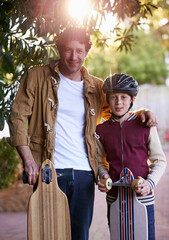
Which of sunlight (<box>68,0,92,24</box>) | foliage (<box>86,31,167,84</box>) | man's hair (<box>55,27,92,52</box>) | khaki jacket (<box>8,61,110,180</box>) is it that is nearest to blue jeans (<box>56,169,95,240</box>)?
khaki jacket (<box>8,61,110,180</box>)

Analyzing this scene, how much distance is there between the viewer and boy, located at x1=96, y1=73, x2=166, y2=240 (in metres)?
3.09

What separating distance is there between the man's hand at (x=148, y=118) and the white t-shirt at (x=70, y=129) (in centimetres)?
45

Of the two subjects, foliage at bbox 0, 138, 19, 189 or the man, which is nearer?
the man

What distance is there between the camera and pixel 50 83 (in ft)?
10.6

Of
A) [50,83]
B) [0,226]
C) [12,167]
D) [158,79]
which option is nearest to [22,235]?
[0,226]

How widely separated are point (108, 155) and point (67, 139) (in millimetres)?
371

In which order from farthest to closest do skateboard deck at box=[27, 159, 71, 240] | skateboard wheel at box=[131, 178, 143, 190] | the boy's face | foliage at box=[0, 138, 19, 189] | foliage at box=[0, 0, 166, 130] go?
1. foliage at box=[0, 138, 19, 189]
2. foliage at box=[0, 0, 166, 130]
3. the boy's face
4. skateboard deck at box=[27, 159, 71, 240]
5. skateboard wheel at box=[131, 178, 143, 190]

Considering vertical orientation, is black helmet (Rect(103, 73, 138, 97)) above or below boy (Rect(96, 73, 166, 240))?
above

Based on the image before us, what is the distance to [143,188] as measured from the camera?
2922 millimetres

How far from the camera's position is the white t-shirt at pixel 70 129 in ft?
10.1

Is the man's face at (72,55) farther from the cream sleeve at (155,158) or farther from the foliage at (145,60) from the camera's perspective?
the foliage at (145,60)

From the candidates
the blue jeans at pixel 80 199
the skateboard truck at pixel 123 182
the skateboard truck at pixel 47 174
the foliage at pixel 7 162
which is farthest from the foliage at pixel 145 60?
the skateboard truck at pixel 47 174

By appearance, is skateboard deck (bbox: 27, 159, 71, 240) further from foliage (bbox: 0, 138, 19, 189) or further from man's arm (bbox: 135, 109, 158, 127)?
foliage (bbox: 0, 138, 19, 189)

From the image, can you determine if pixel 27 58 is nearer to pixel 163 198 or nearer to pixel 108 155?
pixel 108 155
